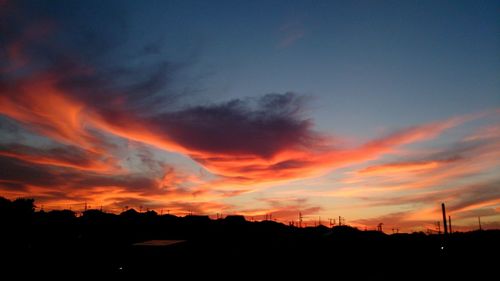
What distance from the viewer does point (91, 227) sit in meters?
79.6

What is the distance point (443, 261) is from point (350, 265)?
1376 cm

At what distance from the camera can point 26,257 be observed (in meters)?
42.9

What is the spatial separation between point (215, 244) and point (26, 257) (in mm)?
23261

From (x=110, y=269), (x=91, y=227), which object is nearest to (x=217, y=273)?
(x=110, y=269)

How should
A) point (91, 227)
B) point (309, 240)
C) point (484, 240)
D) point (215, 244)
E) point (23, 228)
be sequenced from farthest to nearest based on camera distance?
point (91, 227), point (484, 240), point (23, 228), point (309, 240), point (215, 244)

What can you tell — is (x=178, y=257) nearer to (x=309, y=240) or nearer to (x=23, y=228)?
(x=309, y=240)

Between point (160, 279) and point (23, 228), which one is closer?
point (160, 279)

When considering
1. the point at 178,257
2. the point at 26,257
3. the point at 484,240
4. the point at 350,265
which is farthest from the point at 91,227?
the point at 484,240

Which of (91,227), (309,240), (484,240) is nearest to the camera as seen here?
(309,240)

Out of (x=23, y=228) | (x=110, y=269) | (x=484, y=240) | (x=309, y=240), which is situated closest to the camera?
(x=110, y=269)

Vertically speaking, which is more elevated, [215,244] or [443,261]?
[215,244]

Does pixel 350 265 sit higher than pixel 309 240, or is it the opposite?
pixel 309 240

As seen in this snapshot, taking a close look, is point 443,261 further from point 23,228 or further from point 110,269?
point 23,228

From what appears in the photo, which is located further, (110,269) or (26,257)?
(26,257)
